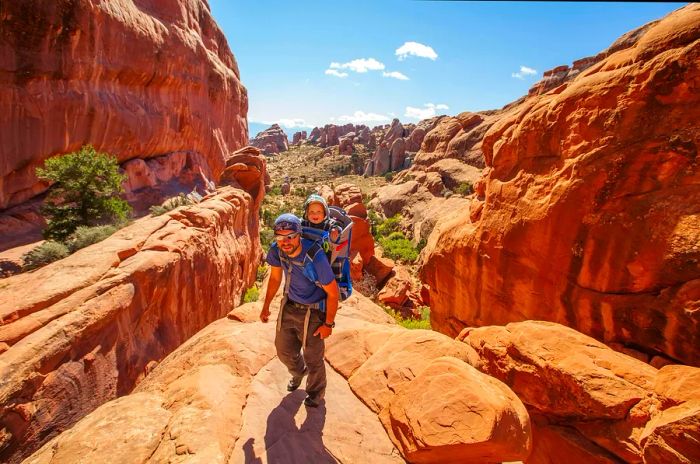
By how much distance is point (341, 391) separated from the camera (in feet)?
16.5

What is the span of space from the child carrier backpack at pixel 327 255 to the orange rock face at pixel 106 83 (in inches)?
810

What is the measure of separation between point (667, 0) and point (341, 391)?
5.68m

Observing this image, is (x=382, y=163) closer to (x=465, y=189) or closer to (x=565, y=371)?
(x=465, y=189)

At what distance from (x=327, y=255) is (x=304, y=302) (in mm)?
698

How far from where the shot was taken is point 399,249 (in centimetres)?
3061

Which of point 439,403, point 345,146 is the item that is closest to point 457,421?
point 439,403

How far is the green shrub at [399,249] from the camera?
96.9ft

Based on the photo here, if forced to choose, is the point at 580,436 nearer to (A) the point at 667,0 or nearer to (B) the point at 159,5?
(A) the point at 667,0

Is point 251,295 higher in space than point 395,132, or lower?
lower

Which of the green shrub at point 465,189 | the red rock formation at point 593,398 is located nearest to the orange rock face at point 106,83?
the red rock formation at point 593,398

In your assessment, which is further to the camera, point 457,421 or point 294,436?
point 294,436

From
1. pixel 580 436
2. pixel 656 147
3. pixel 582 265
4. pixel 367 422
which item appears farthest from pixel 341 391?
pixel 656 147

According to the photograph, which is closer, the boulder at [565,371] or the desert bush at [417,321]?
the boulder at [565,371]

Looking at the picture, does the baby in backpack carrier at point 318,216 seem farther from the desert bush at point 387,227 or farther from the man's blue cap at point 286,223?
the desert bush at point 387,227
